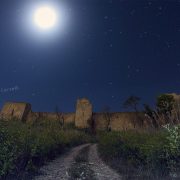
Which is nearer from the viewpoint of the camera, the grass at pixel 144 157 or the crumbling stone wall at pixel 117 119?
the grass at pixel 144 157

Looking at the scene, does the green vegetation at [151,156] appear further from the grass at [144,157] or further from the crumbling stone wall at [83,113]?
the crumbling stone wall at [83,113]

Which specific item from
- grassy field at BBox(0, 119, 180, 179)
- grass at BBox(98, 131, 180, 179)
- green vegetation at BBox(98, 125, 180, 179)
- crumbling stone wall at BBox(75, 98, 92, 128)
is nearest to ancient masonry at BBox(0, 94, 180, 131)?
crumbling stone wall at BBox(75, 98, 92, 128)

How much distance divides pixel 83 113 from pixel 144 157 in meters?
39.5

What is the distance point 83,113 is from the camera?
162ft

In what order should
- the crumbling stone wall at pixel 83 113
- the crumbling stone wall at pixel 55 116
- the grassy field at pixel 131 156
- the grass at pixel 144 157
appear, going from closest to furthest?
the grassy field at pixel 131 156
the grass at pixel 144 157
the crumbling stone wall at pixel 83 113
the crumbling stone wall at pixel 55 116

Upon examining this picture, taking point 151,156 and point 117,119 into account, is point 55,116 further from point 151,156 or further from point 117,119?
point 151,156

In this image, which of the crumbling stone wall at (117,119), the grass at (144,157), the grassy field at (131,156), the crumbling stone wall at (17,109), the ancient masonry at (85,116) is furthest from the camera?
the crumbling stone wall at (17,109)

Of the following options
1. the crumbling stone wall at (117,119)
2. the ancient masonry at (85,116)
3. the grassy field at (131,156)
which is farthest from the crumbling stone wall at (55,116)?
the grassy field at (131,156)

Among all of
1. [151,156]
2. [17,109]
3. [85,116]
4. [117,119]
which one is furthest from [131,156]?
[17,109]

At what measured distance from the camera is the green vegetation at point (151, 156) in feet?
24.3

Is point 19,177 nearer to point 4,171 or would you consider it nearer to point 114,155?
point 4,171

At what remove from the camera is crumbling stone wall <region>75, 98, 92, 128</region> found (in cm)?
4788

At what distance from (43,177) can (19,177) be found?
0.92m

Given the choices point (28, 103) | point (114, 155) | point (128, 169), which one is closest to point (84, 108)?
point (28, 103)
